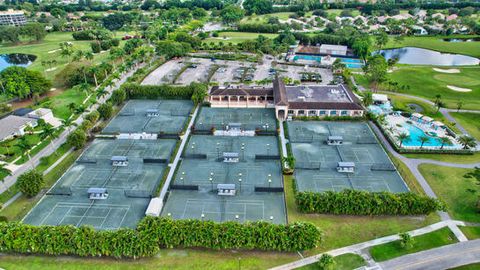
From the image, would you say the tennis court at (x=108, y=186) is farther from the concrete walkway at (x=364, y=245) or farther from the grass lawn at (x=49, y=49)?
the grass lawn at (x=49, y=49)

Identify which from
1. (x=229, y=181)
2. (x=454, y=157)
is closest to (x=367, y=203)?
(x=229, y=181)

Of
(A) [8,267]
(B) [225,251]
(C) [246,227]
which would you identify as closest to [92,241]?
(A) [8,267]

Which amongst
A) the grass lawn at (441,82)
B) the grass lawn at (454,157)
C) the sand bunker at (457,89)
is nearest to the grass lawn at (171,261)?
the grass lawn at (454,157)

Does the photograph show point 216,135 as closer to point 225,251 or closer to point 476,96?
point 225,251

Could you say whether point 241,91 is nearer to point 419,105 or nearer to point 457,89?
point 419,105

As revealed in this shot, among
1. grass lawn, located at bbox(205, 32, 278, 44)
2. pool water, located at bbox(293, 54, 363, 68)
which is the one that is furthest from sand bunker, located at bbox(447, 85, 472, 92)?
grass lawn, located at bbox(205, 32, 278, 44)

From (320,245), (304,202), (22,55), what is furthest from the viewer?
(22,55)
